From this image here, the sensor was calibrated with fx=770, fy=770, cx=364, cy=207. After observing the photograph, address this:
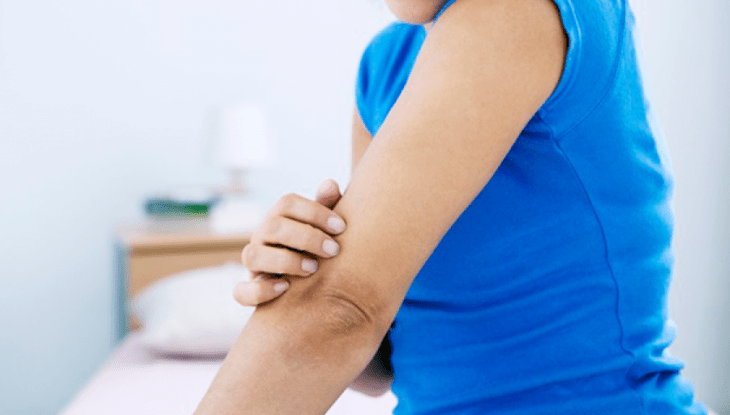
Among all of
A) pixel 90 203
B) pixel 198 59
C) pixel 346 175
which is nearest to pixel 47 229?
pixel 90 203

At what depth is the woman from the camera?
0.56m

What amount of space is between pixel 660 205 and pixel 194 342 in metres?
1.58

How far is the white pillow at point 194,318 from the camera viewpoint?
2059mm

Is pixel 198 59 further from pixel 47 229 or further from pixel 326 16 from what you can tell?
pixel 47 229

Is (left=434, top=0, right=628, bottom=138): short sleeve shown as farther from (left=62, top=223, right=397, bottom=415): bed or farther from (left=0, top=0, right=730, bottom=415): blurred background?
(left=0, top=0, right=730, bottom=415): blurred background

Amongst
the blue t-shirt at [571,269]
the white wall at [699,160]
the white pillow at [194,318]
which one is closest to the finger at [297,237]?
the blue t-shirt at [571,269]

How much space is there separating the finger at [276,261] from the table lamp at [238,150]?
209cm

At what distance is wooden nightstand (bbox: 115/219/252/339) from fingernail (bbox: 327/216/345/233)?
6.77 ft

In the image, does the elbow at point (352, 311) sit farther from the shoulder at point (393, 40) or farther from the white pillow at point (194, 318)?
the white pillow at point (194, 318)

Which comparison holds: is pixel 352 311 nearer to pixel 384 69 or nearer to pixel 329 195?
pixel 329 195

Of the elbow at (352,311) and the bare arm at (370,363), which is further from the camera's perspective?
the bare arm at (370,363)

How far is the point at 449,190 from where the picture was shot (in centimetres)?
57

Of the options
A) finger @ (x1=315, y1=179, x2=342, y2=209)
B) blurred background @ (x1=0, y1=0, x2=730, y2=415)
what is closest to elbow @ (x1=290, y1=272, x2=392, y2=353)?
finger @ (x1=315, y1=179, x2=342, y2=209)

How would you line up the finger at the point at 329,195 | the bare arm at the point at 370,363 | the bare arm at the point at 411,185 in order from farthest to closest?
1. the bare arm at the point at 370,363
2. the finger at the point at 329,195
3. the bare arm at the point at 411,185
